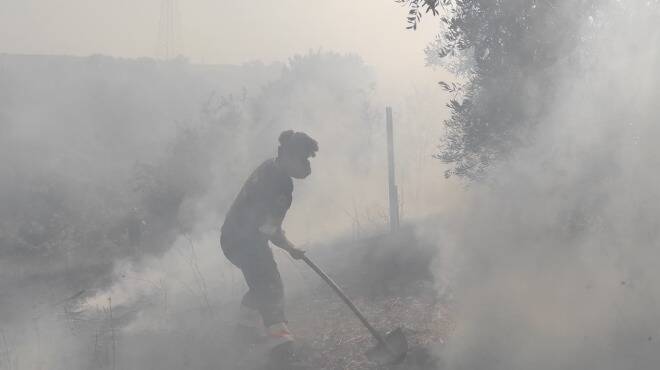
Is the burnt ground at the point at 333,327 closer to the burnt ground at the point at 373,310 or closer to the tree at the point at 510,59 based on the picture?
the burnt ground at the point at 373,310

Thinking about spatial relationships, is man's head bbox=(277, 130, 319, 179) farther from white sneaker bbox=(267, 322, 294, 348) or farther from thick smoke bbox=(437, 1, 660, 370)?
thick smoke bbox=(437, 1, 660, 370)

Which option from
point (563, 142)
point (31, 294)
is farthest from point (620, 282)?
point (31, 294)

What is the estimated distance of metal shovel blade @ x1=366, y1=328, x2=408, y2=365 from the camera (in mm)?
4312

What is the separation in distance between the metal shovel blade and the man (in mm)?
935

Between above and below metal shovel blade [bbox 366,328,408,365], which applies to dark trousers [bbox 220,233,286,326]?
above

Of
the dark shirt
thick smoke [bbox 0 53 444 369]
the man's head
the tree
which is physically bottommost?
thick smoke [bbox 0 53 444 369]

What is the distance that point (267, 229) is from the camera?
490cm

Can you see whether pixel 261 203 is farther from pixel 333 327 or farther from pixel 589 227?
pixel 589 227

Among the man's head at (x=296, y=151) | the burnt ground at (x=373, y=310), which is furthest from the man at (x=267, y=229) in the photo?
the burnt ground at (x=373, y=310)

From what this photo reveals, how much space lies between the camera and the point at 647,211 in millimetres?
4816

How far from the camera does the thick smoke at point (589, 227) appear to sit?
177 inches

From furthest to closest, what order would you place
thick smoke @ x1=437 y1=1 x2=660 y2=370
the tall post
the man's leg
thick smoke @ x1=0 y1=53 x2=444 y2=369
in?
1. the tall post
2. thick smoke @ x1=0 y1=53 x2=444 y2=369
3. the man's leg
4. thick smoke @ x1=437 y1=1 x2=660 y2=370

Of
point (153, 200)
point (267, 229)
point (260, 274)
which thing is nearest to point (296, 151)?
point (267, 229)

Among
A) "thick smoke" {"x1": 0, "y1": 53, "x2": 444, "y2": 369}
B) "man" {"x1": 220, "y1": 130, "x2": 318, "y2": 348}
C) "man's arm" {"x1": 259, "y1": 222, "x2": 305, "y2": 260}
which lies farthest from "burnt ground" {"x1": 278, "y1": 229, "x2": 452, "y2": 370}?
"man's arm" {"x1": 259, "y1": 222, "x2": 305, "y2": 260}
